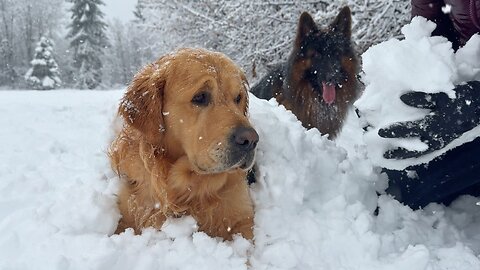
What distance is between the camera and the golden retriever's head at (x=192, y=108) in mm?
2824

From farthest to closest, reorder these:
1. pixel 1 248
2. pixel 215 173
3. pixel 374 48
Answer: pixel 374 48
pixel 215 173
pixel 1 248

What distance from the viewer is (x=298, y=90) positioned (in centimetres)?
632

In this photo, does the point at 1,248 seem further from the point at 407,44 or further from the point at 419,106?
the point at 407,44

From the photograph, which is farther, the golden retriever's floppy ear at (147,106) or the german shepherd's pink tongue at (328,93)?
the german shepherd's pink tongue at (328,93)

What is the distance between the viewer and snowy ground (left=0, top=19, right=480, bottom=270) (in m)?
2.47

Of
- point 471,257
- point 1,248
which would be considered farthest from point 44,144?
point 471,257

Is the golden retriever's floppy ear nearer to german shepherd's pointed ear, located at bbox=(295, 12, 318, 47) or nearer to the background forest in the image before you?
the background forest

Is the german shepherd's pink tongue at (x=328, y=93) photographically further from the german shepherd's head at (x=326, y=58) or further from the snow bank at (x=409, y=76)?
the snow bank at (x=409, y=76)

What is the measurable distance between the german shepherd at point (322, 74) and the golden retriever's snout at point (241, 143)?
3.48 m

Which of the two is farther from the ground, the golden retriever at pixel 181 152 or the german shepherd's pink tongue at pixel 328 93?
the golden retriever at pixel 181 152

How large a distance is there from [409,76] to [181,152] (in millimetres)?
1505

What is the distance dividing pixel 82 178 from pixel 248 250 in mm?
1685

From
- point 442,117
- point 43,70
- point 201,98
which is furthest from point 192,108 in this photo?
point 43,70

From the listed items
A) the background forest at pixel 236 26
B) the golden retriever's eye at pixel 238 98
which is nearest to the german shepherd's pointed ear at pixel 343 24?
the background forest at pixel 236 26
